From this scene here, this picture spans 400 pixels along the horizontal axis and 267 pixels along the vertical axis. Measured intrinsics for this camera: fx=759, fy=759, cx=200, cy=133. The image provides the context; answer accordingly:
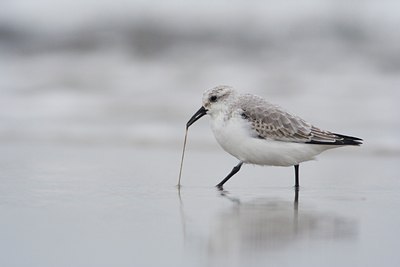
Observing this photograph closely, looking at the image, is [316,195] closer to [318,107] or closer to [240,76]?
[318,107]

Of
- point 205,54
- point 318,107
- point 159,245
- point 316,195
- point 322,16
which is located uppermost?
point 322,16

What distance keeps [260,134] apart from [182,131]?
3596 millimetres

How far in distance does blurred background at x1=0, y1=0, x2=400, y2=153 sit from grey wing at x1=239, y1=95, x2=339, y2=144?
273 cm

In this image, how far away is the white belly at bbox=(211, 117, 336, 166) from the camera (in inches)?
242

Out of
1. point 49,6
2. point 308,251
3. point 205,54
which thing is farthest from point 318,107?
point 49,6

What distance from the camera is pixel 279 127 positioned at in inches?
248

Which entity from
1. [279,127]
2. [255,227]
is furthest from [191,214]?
[279,127]

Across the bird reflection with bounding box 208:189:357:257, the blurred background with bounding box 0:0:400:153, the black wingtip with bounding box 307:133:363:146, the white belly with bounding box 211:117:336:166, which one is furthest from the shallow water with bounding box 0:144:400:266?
the blurred background with bounding box 0:0:400:153

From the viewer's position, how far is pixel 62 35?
15875 millimetres

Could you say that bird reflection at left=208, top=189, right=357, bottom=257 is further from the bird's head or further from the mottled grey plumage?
the bird's head

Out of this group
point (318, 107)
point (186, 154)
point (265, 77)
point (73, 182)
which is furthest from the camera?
point (265, 77)

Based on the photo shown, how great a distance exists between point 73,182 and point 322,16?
1039 cm

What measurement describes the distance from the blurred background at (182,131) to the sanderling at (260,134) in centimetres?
29

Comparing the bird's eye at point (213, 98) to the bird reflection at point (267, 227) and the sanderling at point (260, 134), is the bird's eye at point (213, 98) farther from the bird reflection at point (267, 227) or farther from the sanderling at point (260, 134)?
the bird reflection at point (267, 227)
